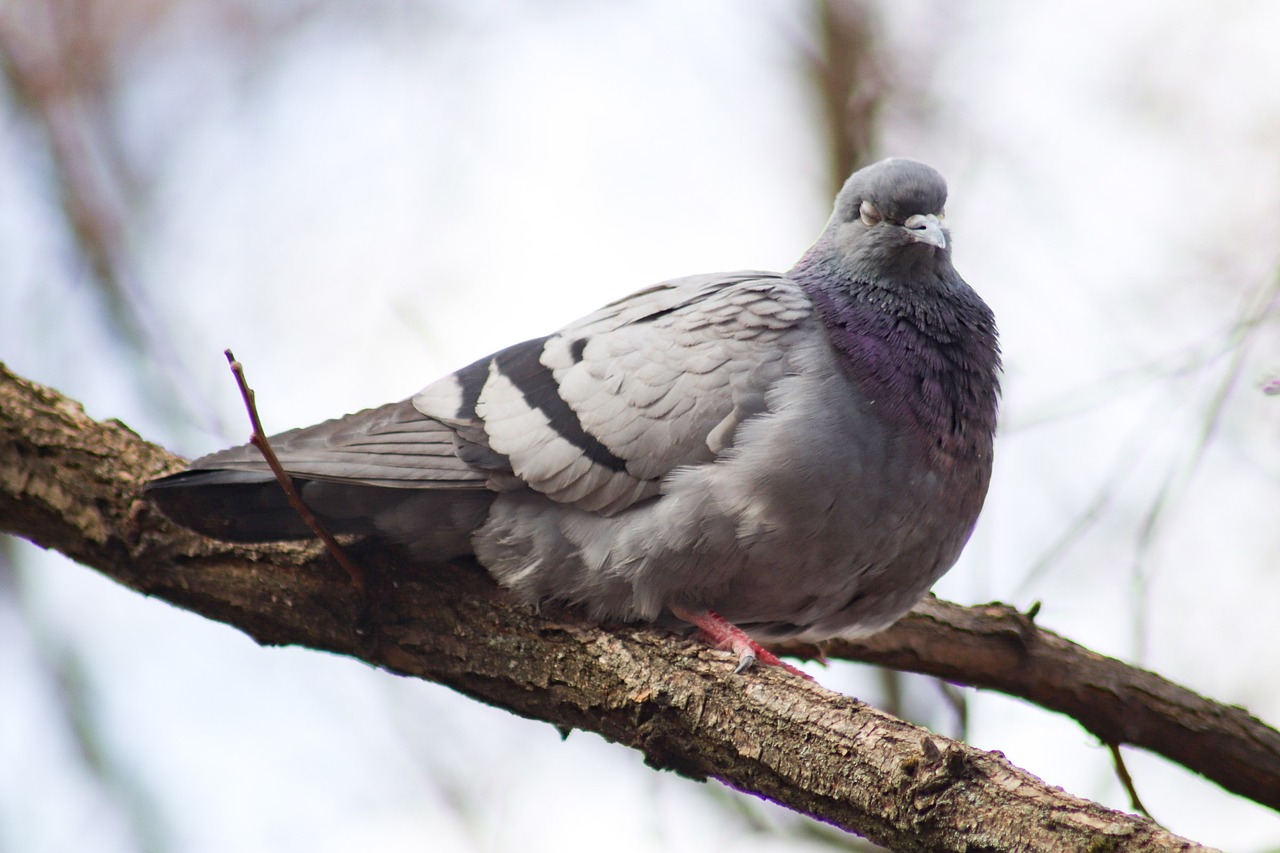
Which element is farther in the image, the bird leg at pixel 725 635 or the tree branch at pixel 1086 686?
the tree branch at pixel 1086 686

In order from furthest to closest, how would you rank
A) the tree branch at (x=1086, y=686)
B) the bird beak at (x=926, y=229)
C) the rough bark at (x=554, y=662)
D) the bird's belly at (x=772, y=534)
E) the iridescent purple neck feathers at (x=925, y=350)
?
1. the tree branch at (x=1086, y=686)
2. the bird beak at (x=926, y=229)
3. the iridescent purple neck feathers at (x=925, y=350)
4. the bird's belly at (x=772, y=534)
5. the rough bark at (x=554, y=662)

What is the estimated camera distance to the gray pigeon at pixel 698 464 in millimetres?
3961

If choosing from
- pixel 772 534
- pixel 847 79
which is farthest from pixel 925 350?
pixel 847 79

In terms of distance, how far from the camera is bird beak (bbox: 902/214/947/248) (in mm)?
4500

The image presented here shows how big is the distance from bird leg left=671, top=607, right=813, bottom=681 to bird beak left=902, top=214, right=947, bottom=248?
1.76m

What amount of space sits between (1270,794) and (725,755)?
2795 millimetres

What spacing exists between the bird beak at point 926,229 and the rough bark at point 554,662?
1.95 m

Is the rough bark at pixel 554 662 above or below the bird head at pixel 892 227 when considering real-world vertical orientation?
below

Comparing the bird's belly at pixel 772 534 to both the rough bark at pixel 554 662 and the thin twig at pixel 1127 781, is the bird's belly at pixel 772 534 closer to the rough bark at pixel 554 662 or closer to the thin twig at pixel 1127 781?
the rough bark at pixel 554 662

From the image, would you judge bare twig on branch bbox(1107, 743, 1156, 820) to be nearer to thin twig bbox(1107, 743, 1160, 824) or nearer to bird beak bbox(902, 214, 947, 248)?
thin twig bbox(1107, 743, 1160, 824)

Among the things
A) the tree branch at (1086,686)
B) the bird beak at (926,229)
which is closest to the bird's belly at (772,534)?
the tree branch at (1086,686)

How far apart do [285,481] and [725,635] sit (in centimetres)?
166

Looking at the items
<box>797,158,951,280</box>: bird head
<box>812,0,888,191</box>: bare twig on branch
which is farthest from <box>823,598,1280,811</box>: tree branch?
<box>812,0,888,191</box>: bare twig on branch

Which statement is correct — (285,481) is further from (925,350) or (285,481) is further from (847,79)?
(847,79)
